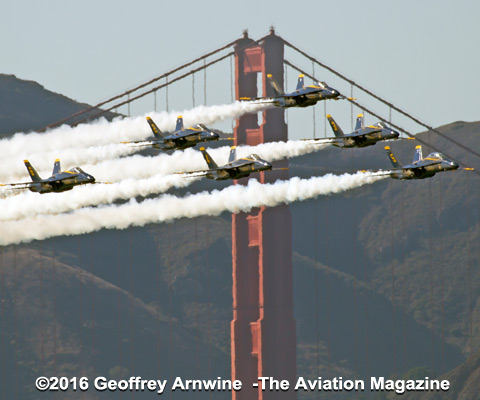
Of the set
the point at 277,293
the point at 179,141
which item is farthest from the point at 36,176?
the point at 277,293

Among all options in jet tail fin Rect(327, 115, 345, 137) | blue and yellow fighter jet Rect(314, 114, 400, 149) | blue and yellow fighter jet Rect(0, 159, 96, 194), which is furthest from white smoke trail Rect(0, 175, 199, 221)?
blue and yellow fighter jet Rect(314, 114, 400, 149)

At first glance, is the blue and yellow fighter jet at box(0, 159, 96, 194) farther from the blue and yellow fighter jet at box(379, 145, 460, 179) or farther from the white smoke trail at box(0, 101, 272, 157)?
the blue and yellow fighter jet at box(379, 145, 460, 179)

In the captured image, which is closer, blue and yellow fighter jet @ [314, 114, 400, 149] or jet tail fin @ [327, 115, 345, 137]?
blue and yellow fighter jet @ [314, 114, 400, 149]

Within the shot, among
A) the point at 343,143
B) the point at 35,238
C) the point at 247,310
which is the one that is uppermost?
the point at 343,143

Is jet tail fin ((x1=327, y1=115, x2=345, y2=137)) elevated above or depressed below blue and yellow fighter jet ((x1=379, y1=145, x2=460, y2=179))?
above

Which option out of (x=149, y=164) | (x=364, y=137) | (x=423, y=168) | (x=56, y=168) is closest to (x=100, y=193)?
(x=149, y=164)

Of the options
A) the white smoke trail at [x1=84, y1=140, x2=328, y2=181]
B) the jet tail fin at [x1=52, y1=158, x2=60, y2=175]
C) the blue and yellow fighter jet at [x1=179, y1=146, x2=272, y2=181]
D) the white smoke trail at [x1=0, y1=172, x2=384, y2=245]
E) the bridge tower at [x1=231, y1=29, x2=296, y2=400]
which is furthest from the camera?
the bridge tower at [x1=231, y1=29, x2=296, y2=400]

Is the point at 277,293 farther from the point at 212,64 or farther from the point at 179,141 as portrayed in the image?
the point at 179,141
